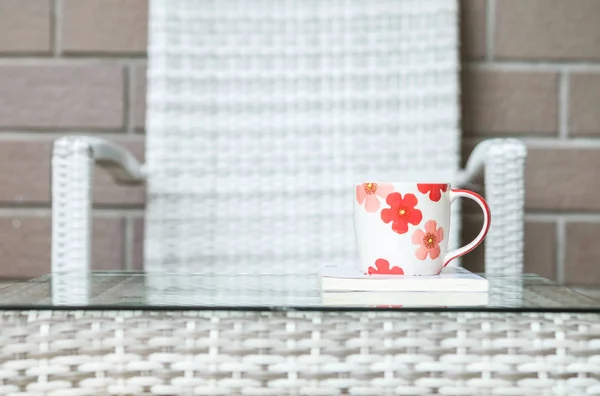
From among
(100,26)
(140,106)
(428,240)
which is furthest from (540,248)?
(100,26)

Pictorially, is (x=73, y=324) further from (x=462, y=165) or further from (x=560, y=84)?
(x=560, y=84)

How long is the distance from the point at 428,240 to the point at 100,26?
2.52 ft

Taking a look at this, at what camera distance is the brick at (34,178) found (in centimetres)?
117

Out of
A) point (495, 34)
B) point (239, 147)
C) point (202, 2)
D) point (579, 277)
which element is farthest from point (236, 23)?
point (579, 277)

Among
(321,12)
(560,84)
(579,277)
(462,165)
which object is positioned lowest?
(579,277)

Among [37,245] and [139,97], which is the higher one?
[139,97]

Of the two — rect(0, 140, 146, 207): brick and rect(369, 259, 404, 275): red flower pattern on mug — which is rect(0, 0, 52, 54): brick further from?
rect(369, 259, 404, 275): red flower pattern on mug

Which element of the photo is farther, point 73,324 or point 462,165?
point 462,165

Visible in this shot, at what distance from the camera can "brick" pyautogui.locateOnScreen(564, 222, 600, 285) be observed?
116 cm

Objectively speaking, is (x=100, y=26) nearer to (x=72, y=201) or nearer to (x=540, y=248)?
(x=72, y=201)

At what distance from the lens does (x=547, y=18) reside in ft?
3.80

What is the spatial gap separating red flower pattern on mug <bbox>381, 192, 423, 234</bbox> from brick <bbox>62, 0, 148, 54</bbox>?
2.27ft

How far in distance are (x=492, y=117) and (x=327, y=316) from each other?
0.76m

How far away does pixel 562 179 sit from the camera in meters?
1.16
